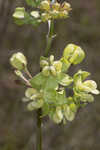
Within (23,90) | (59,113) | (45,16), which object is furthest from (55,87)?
(23,90)

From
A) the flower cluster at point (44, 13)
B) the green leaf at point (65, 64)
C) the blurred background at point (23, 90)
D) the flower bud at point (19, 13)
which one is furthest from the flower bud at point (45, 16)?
the blurred background at point (23, 90)

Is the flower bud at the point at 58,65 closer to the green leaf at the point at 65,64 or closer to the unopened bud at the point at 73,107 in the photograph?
the green leaf at the point at 65,64

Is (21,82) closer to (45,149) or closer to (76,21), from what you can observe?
(45,149)

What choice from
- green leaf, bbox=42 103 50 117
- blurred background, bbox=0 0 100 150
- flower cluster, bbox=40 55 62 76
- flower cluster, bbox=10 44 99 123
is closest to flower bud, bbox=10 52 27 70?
flower cluster, bbox=10 44 99 123

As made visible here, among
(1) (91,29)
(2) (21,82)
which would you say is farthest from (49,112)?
(1) (91,29)

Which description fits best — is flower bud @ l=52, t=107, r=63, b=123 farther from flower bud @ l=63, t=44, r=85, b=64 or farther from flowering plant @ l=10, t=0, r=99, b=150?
flower bud @ l=63, t=44, r=85, b=64

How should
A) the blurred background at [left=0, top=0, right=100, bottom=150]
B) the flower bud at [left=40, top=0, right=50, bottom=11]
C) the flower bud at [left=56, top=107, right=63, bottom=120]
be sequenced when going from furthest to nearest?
1. the blurred background at [left=0, top=0, right=100, bottom=150]
2. the flower bud at [left=56, top=107, right=63, bottom=120]
3. the flower bud at [left=40, top=0, right=50, bottom=11]
